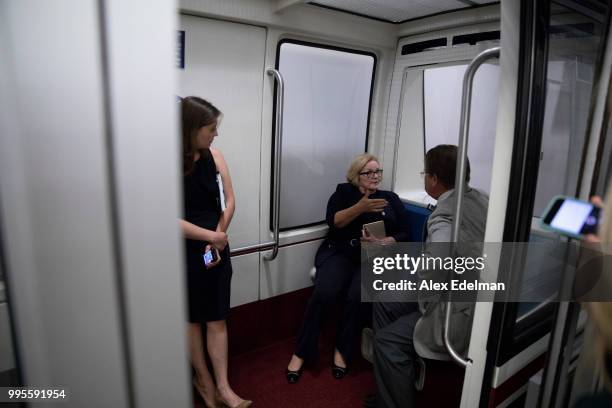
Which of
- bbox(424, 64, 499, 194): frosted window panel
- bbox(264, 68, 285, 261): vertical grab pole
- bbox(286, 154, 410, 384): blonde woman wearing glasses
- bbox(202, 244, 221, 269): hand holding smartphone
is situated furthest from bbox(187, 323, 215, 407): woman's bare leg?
bbox(424, 64, 499, 194): frosted window panel

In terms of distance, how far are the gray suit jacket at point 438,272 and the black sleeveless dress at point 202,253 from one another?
3.54 ft

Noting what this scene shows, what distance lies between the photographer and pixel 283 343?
3.09m

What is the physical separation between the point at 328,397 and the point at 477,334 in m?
1.48

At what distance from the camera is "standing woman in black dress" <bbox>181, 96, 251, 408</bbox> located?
2.00 m

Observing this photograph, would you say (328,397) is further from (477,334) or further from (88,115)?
(88,115)

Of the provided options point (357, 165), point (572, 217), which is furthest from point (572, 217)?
point (357, 165)

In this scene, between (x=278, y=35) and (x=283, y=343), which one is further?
(x=283, y=343)

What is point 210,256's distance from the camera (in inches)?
82.0

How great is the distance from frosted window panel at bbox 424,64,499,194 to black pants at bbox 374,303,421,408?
1.17 meters

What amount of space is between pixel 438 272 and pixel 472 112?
53.9 inches

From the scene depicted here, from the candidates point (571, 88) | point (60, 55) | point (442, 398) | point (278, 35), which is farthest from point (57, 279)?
point (278, 35)

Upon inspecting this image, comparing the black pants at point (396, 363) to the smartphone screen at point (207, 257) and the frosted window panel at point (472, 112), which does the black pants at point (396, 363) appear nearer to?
the smartphone screen at point (207, 257)

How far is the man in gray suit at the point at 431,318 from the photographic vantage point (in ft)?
5.92

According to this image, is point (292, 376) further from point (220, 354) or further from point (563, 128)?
point (563, 128)
